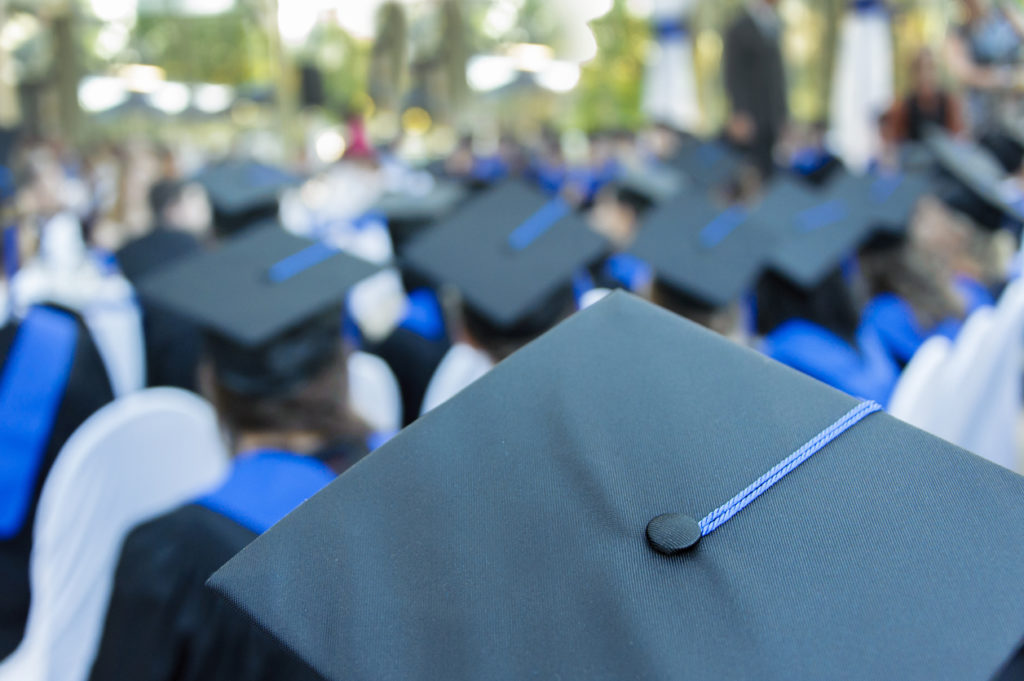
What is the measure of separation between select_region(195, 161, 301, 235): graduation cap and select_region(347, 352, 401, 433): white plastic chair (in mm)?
2269

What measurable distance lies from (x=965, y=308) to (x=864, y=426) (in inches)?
84.1

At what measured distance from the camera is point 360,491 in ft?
2.96

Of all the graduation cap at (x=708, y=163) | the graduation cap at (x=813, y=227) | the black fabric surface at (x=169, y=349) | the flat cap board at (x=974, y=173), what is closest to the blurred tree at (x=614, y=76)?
the graduation cap at (x=708, y=163)

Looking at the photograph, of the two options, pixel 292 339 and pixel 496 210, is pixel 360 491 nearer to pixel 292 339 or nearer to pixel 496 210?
pixel 292 339

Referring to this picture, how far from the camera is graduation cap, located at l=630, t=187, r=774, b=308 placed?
89.5 inches

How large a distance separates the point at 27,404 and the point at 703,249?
1.80 meters

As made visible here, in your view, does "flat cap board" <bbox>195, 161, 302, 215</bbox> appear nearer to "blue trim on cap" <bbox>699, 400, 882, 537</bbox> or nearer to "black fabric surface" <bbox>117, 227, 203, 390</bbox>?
"black fabric surface" <bbox>117, 227, 203, 390</bbox>

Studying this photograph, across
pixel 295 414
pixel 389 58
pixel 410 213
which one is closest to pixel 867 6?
pixel 410 213

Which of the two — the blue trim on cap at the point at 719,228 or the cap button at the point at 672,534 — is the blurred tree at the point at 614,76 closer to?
the blue trim on cap at the point at 719,228

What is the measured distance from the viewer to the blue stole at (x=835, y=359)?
2.02m

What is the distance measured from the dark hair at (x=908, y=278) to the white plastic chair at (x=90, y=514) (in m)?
2.37

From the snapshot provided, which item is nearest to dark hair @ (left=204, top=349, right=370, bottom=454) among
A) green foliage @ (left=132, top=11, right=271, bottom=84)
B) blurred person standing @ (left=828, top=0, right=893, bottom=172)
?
blurred person standing @ (left=828, top=0, right=893, bottom=172)

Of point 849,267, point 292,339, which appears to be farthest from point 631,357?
point 849,267

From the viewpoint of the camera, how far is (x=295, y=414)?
1535mm
